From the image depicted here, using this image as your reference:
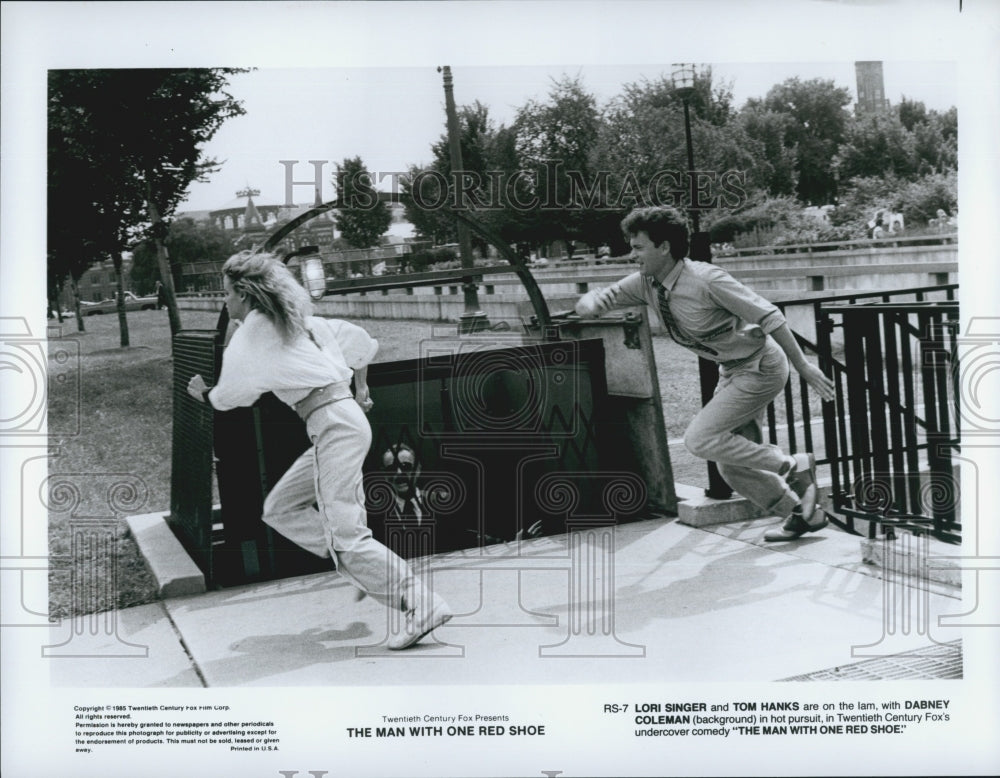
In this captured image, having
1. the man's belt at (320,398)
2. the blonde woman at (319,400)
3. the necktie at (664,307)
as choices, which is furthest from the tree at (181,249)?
the necktie at (664,307)

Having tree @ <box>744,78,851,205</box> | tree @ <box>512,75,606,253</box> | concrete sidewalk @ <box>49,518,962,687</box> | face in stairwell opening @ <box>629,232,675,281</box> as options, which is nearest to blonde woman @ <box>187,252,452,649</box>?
concrete sidewalk @ <box>49,518,962,687</box>

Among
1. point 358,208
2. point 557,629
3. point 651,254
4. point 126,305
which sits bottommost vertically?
point 557,629

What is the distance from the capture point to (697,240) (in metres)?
5.50

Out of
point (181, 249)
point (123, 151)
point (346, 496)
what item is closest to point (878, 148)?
point (346, 496)

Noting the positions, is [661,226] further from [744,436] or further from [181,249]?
[181,249]

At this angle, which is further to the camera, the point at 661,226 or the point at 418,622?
the point at 661,226

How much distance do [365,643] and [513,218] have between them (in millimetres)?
2078

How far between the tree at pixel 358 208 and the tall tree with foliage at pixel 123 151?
0.52 m

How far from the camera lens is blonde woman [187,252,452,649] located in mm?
4645

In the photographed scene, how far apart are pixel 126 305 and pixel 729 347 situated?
2.64m

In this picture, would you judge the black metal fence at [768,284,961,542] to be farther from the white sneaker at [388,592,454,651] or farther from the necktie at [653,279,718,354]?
the white sneaker at [388,592,454,651]

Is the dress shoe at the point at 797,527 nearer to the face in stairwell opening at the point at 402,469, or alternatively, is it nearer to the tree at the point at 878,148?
the tree at the point at 878,148

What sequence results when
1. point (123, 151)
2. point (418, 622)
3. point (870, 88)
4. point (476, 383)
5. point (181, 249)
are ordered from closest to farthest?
point (418, 622), point (870, 88), point (181, 249), point (123, 151), point (476, 383)

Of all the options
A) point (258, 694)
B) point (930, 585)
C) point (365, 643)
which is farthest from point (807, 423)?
point (258, 694)
